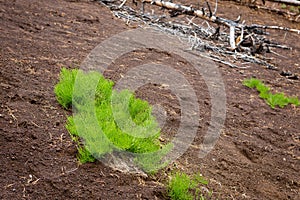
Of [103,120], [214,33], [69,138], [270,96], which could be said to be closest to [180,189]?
[103,120]

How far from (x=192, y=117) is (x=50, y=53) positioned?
1.77m

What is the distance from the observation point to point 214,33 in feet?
18.0

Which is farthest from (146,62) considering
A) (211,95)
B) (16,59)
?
(16,59)

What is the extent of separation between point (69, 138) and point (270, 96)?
9.06ft

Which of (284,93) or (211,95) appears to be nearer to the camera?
(211,95)

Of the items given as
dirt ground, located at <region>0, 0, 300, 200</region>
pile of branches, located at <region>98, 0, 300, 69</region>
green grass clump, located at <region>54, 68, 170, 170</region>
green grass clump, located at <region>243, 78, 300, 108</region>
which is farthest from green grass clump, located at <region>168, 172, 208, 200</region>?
pile of branches, located at <region>98, 0, 300, 69</region>

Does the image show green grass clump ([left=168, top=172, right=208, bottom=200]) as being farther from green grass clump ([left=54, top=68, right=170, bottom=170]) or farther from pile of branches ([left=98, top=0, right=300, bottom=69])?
pile of branches ([left=98, top=0, right=300, bottom=69])

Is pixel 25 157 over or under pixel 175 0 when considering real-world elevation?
under

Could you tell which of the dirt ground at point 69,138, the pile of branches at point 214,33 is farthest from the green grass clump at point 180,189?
the pile of branches at point 214,33

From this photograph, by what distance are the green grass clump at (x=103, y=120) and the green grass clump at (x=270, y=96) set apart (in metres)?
2.10

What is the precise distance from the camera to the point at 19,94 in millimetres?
2592

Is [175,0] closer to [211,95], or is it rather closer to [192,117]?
[211,95]

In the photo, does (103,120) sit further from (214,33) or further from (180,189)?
(214,33)

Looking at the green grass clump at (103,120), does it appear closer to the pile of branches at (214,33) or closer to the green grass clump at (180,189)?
the green grass clump at (180,189)
